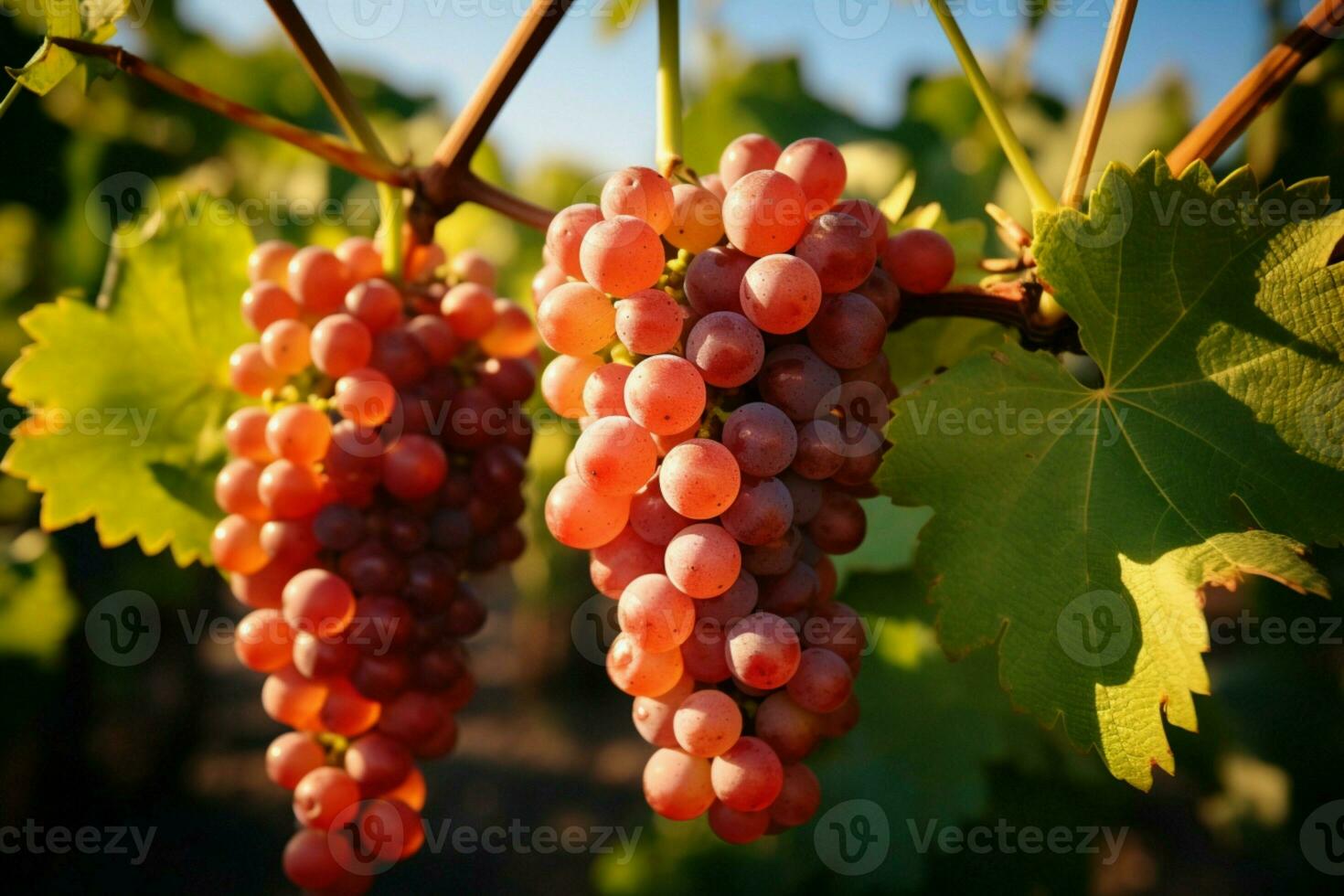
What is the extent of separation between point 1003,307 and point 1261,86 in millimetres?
310

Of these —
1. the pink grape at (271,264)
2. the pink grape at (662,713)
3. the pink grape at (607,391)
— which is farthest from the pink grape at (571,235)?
the pink grape at (271,264)

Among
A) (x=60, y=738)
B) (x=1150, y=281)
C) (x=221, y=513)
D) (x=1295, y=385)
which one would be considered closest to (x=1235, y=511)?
(x=1295, y=385)

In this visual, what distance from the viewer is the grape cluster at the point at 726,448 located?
2.63ft

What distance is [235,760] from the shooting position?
442cm

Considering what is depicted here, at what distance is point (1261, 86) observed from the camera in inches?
34.6

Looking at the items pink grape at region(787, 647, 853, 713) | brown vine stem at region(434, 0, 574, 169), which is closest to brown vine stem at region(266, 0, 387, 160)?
brown vine stem at region(434, 0, 574, 169)

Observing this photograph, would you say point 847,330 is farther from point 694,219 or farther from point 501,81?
point 501,81

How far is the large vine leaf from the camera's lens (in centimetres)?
83

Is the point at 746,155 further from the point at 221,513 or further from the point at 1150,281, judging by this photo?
the point at 221,513

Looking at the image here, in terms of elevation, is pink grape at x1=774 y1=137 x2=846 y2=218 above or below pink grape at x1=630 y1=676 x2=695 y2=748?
above

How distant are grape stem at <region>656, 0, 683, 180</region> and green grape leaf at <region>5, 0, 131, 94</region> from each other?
57 cm

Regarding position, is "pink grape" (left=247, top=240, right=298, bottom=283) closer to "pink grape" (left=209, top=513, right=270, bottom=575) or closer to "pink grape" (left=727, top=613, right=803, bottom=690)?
"pink grape" (left=209, top=513, right=270, bottom=575)

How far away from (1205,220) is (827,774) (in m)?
1.57

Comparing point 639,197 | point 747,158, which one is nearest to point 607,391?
point 639,197
